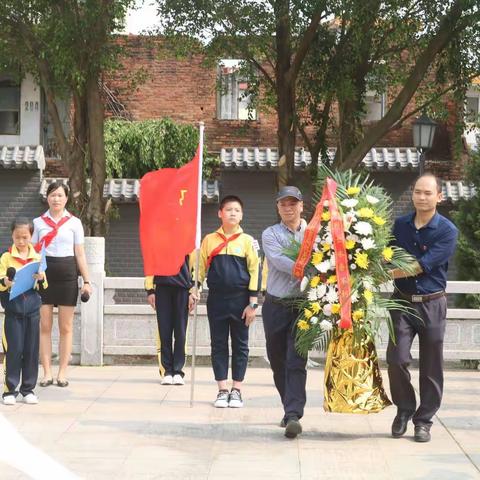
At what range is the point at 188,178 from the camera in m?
10.1

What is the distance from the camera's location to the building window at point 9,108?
22281mm

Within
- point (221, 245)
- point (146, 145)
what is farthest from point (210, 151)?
point (221, 245)

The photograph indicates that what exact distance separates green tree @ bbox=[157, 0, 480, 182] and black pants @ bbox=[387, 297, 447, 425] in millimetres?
5920

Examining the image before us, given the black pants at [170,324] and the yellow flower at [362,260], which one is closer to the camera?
the yellow flower at [362,260]

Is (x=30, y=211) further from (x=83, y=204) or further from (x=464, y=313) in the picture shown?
(x=464, y=313)

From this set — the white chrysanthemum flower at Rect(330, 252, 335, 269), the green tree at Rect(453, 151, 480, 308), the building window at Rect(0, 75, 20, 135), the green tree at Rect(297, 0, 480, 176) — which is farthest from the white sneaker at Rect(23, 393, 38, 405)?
the building window at Rect(0, 75, 20, 135)

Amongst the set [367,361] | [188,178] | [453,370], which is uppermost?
[188,178]

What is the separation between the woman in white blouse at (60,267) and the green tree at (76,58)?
3532 mm

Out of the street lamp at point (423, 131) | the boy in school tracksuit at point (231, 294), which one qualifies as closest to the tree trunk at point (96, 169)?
the street lamp at point (423, 131)

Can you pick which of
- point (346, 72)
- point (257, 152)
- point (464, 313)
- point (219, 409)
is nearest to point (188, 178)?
point (219, 409)

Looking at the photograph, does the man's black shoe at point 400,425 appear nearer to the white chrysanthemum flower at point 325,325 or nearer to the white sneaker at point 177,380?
the white chrysanthemum flower at point 325,325

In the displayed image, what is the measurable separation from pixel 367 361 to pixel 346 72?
272 inches

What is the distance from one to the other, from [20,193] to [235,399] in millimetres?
12360

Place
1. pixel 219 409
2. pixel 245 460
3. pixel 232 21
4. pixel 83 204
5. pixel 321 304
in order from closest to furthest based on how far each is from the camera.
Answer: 1. pixel 245 460
2. pixel 321 304
3. pixel 219 409
4. pixel 232 21
5. pixel 83 204
